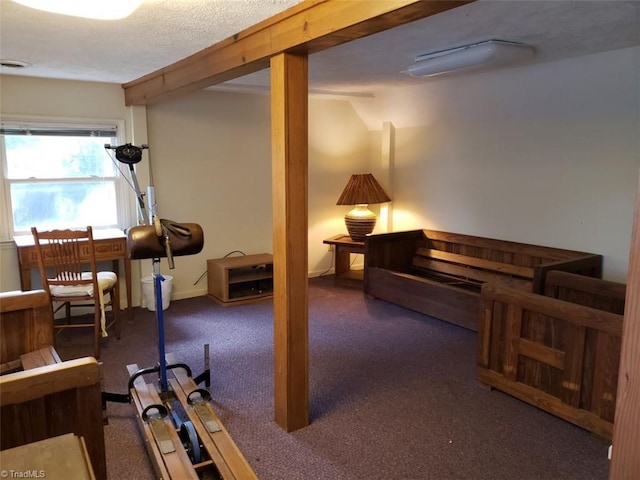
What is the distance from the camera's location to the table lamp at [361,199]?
5527 millimetres

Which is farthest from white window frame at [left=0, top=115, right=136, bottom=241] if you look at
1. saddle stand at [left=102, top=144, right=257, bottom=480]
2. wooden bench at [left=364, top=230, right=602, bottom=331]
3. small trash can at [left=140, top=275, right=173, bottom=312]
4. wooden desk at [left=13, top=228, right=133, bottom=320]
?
wooden bench at [left=364, top=230, right=602, bottom=331]

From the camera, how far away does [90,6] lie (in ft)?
6.21

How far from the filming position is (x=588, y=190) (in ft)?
12.6

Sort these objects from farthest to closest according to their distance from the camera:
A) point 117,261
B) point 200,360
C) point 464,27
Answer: point 117,261 → point 200,360 → point 464,27

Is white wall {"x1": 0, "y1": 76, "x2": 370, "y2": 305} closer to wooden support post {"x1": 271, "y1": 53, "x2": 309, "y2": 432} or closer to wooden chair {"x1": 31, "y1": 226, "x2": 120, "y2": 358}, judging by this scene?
wooden chair {"x1": 31, "y1": 226, "x2": 120, "y2": 358}

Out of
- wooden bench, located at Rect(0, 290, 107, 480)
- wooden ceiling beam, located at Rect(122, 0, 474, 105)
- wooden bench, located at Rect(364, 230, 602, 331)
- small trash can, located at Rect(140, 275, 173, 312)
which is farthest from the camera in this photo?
small trash can, located at Rect(140, 275, 173, 312)

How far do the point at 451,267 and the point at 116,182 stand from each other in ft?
10.8

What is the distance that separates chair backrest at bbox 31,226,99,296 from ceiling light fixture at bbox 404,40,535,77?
267 cm

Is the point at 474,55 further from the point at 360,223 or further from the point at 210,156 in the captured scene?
the point at 210,156

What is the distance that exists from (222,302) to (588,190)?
11.0 ft

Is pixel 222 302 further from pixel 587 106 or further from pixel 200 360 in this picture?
pixel 587 106

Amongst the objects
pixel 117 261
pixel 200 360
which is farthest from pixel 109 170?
pixel 200 360

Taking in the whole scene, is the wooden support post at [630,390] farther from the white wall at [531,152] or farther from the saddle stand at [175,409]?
the white wall at [531,152]

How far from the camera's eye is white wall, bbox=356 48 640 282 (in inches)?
144
